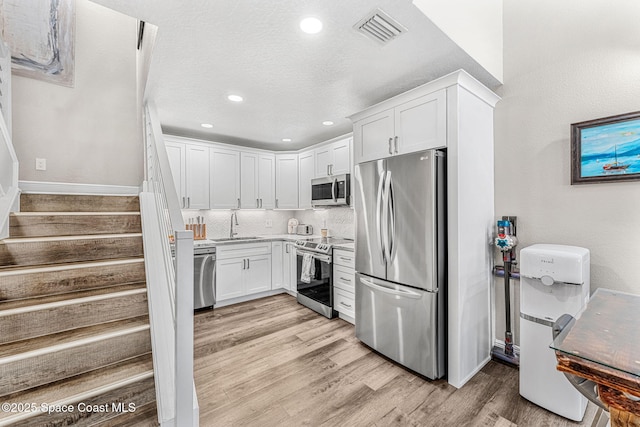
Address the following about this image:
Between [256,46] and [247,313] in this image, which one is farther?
[247,313]

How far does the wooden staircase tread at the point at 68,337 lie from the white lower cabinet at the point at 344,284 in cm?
208

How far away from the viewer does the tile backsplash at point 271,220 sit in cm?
427

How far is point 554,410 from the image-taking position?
181cm

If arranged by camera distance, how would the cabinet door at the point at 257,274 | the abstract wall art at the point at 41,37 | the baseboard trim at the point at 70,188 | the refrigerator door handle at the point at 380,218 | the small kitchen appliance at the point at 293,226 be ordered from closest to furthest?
the refrigerator door handle at the point at 380,218 < the baseboard trim at the point at 70,188 < the abstract wall art at the point at 41,37 < the cabinet door at the point at 257,274 < the small kitchen appliance at the point at 293,226

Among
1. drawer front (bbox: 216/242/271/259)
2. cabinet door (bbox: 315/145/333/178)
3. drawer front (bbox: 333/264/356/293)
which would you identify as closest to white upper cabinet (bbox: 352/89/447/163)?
cabinet door (bbox: 315/145/333/178)

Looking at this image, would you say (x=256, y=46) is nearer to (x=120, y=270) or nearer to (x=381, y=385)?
(x=120, y=270)

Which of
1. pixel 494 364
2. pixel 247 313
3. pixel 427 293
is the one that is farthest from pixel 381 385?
pixel 247 313

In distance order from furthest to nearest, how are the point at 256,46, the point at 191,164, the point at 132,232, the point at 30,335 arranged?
the point at 191,164 → the point at 132,232 → the point at 256,46 → the point at 30,335

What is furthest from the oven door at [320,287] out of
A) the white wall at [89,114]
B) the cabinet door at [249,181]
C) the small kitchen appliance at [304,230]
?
the white wall at [89,114]

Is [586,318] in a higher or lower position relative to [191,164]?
lower

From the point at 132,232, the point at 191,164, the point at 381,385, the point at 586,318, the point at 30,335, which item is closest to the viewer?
the point at 586,318

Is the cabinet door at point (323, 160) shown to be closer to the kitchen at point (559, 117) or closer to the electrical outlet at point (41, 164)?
the kitchen at point (559, 117)

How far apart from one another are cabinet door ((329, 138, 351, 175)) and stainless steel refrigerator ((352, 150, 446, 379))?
1.09 metres

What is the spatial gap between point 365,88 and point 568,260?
6.70ft
